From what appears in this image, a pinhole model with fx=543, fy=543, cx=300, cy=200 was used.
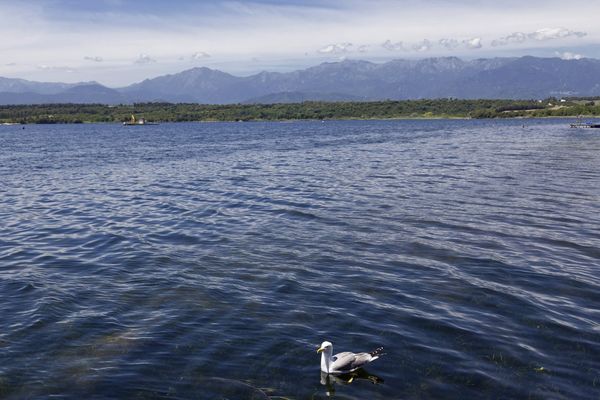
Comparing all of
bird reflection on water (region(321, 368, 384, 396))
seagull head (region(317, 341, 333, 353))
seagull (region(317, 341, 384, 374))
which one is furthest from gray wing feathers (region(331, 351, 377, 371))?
seagull head (region(317, 341, 333, 353))

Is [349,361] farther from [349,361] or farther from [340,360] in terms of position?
[340,360]

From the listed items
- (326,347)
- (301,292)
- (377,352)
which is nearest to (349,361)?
(326,347)

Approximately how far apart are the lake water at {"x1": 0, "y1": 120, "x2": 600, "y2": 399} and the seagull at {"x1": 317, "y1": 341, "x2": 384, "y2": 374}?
1.18 feet

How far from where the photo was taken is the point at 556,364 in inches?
592

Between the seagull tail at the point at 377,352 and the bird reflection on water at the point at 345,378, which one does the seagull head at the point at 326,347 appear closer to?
the bird reflection on water at the point at 345,378

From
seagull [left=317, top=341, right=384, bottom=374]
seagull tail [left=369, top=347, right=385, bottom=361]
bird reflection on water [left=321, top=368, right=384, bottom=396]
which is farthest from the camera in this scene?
seagull tail [left=369, top=347, right=385, bottom=361]

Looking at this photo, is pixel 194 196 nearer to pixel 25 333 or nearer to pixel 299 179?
pixel 299 179

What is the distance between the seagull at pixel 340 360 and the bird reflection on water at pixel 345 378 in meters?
0.14

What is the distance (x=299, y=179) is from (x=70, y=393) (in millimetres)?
39796

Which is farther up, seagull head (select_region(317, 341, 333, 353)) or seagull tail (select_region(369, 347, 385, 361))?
seagull head (select_region(317, 341, 333, 353))

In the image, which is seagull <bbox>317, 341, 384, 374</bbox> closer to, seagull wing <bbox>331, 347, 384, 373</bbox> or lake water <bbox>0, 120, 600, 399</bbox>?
seagull wing <bbox>331, 347, 384, 373</bbox>

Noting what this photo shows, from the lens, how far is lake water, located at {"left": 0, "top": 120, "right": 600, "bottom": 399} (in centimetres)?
1452

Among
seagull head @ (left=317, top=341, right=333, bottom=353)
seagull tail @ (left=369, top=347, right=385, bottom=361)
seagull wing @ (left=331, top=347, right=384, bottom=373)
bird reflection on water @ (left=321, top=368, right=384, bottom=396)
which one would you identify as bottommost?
bird reflection on water @ (left=321, top=368, right=384, bottom=396)

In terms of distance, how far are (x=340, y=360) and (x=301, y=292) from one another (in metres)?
6.24
